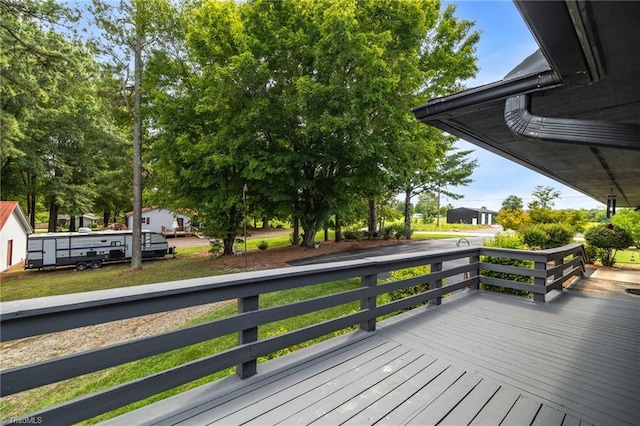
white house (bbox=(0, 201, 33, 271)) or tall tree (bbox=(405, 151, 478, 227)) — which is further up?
tall tree (bbox=(405, 151, 478, 227))

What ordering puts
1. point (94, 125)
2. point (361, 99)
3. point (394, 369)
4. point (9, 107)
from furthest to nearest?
1. point (94, 125)
2. point (9, 107)
3. point (361, 99)
4. point (394, 369)

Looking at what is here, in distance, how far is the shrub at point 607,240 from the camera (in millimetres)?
9078

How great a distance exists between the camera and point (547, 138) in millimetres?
1701

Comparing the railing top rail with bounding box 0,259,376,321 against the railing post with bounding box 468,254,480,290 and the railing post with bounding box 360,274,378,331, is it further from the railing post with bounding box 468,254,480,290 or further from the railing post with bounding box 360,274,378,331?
the railing post with bounding box 468,254,480,290

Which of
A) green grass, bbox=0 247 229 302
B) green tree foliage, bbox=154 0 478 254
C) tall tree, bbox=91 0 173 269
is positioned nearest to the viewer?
green tree foliage, bbox=154 0 478 254

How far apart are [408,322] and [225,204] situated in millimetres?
9555

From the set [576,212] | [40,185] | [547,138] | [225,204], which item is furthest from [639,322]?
[40,185]

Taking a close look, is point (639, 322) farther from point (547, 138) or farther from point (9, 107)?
point (9, 107)

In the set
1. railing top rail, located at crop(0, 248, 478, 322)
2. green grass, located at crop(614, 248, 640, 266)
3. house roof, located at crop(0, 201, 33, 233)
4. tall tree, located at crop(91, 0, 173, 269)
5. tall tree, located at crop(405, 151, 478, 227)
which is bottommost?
green grass, located at crop(614, 248, 640, 266)

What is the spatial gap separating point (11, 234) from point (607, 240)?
24.9m

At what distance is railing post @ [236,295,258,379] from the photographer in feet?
6.38

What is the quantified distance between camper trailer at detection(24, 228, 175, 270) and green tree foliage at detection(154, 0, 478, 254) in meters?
4.57

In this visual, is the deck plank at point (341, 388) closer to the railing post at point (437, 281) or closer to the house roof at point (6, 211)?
the railing post at point (437, 281)

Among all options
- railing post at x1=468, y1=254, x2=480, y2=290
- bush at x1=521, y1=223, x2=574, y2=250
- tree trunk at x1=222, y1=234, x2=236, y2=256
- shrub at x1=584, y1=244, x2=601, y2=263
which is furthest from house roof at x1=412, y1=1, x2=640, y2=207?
tree trunk at x1=222, y1=234, x2=236, y2=256
